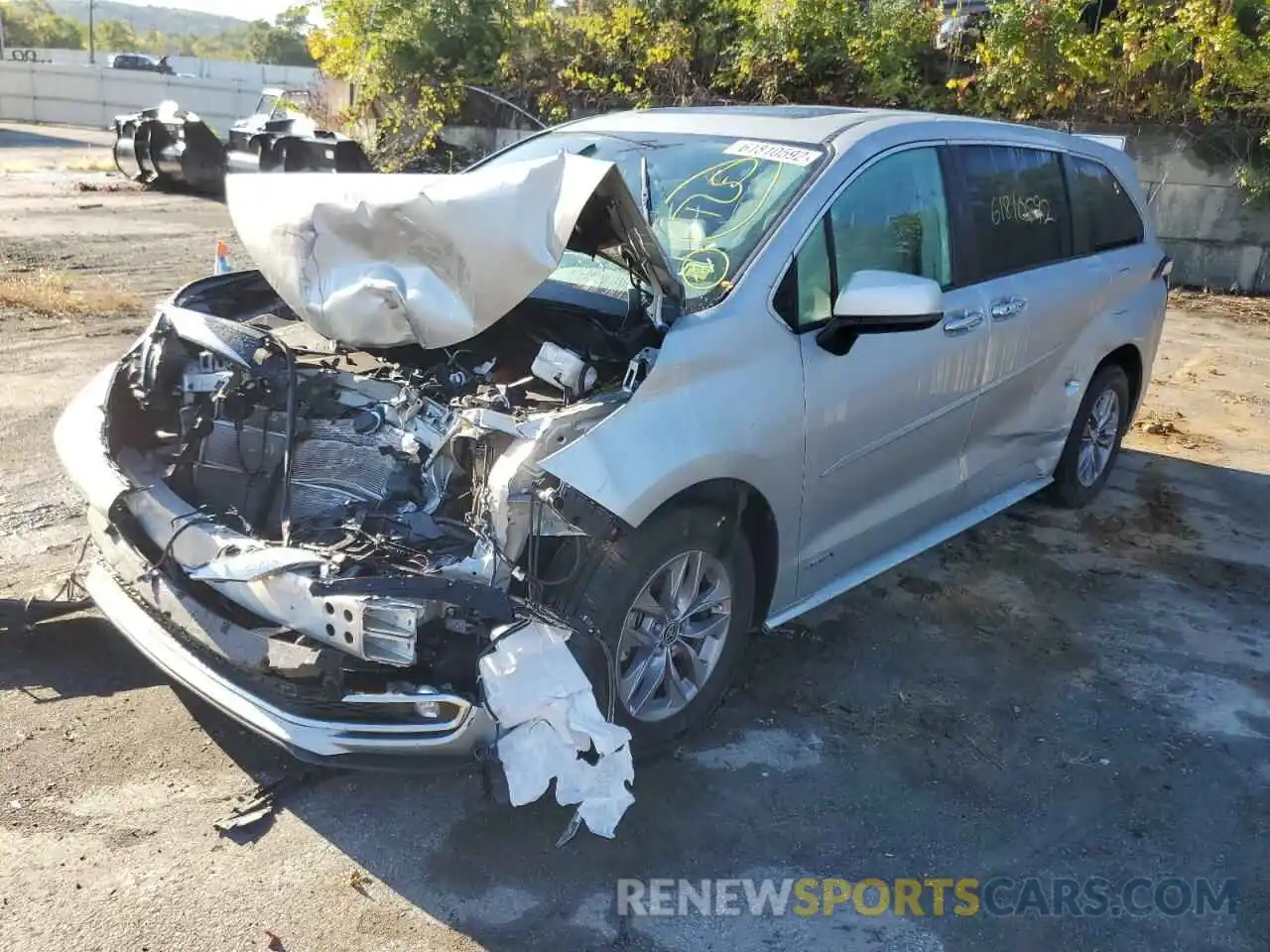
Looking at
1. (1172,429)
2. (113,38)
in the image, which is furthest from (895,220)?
(113,38)

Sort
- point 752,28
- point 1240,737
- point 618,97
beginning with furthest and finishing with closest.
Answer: point 618,97
point 752,28
point 1240,737

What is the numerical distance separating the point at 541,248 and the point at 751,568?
1.22 m

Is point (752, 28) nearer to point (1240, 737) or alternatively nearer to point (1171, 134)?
point (1171, 134)

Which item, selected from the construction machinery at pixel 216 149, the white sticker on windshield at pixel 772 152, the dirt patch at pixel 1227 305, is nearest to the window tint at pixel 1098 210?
the white sticker on windshield at pixel 772 152

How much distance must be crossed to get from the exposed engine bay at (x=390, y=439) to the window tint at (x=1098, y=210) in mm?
2772

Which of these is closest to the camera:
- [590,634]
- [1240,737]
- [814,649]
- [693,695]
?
[590,634]

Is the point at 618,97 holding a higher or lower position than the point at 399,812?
higher

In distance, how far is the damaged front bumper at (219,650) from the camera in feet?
8.89

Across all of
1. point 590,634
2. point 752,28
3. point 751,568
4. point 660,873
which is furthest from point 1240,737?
point 752,28

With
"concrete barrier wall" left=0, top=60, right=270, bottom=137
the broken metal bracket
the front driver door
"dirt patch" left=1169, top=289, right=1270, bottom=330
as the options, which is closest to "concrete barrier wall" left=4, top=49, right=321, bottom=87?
"concrete barrier wall" left=0, top=60, right=270, bottom=137

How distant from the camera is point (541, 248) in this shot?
3.11m

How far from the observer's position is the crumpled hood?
312cm

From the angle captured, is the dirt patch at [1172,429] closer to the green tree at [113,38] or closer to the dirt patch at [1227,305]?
the dirt patch at [1227,305]

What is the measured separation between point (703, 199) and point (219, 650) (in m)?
2.20
